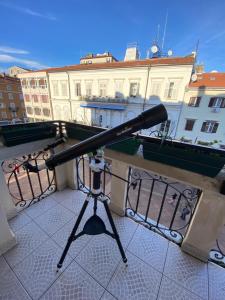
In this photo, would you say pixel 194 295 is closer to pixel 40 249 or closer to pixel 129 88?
pixel 40 249

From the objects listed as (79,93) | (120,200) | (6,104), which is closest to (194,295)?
(120,200)

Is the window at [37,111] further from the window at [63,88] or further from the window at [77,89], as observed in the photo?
the window at [77,89]

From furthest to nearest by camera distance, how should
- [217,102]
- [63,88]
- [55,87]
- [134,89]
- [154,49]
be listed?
[55,87] → [63,88] → [134,89] → [154,49] → [217,102]

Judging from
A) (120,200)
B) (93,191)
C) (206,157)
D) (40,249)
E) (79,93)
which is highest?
(79,93)

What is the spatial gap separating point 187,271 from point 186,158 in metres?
1.05

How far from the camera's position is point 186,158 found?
2.79ft

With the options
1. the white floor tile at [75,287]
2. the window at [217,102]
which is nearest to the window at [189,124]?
the window at [217,102]

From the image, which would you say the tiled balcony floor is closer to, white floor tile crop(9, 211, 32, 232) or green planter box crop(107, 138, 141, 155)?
white floor tile crop(9, 211, 32, 232)

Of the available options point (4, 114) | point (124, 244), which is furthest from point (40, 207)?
point (4, 114)

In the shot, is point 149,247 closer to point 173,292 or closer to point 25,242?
point 173,292

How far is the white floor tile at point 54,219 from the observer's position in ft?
4.74

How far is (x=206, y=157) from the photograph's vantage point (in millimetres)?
777

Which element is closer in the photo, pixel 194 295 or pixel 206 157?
pixel 206 157

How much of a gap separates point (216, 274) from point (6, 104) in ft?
60.5
